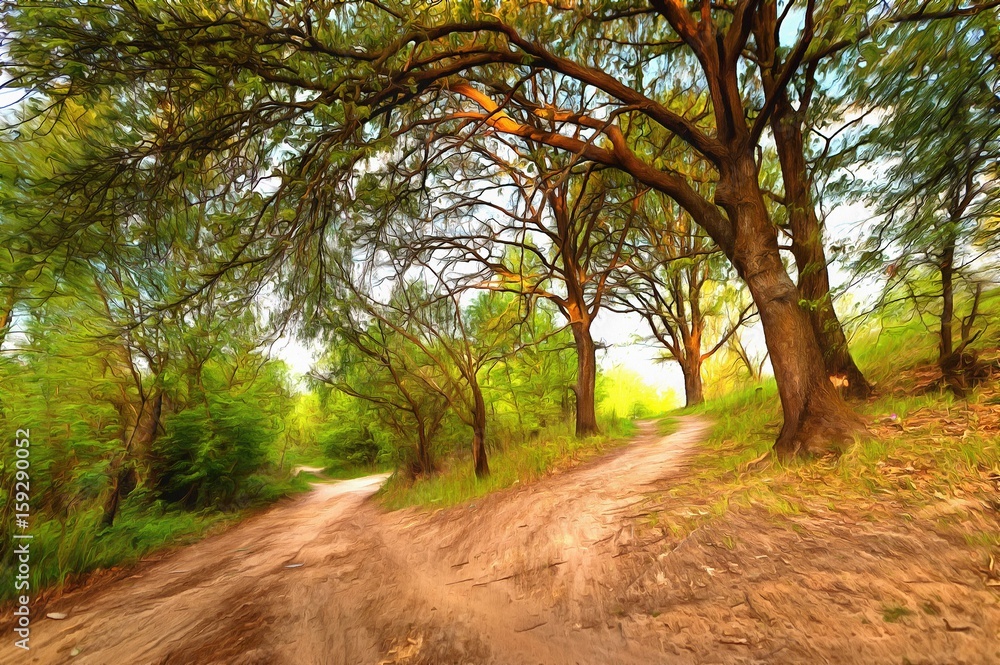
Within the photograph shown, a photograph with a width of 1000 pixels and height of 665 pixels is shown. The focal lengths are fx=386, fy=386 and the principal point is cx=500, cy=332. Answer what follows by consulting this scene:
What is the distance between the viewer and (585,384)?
10195 millimetres

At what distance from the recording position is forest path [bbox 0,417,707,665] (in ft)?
8.80

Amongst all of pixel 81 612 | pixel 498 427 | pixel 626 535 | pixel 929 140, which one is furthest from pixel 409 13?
pixel 498 427

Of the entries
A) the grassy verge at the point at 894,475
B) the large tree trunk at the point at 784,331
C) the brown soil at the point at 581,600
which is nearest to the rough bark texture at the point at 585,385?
the grassy verge at the point at 894,475

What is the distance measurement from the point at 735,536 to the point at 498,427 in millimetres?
10408

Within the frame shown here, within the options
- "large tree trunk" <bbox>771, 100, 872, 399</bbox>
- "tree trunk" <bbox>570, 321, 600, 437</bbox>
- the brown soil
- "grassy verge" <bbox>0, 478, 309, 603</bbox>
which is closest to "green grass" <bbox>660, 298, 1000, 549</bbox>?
the brown soil

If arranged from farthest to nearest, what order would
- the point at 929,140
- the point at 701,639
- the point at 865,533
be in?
the point at 929,140 < the point at 865,533 < the point at 701,639

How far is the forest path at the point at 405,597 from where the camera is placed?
8.80 feet

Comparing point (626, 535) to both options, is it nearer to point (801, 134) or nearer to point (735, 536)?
point (735, 536)

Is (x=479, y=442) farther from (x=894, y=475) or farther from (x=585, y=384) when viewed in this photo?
(x=894, y=475)

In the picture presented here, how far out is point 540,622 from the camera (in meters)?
2.78

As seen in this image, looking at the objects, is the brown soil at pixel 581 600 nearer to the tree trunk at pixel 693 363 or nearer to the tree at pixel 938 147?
the tree at pixel 938 147

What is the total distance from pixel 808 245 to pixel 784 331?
6.89ft

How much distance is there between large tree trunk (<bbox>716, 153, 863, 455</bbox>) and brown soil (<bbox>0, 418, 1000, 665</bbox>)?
1.67m

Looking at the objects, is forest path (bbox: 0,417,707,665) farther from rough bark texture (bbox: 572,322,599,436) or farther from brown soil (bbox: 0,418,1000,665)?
rough bark texture (bbox: 572,322,599,436)
